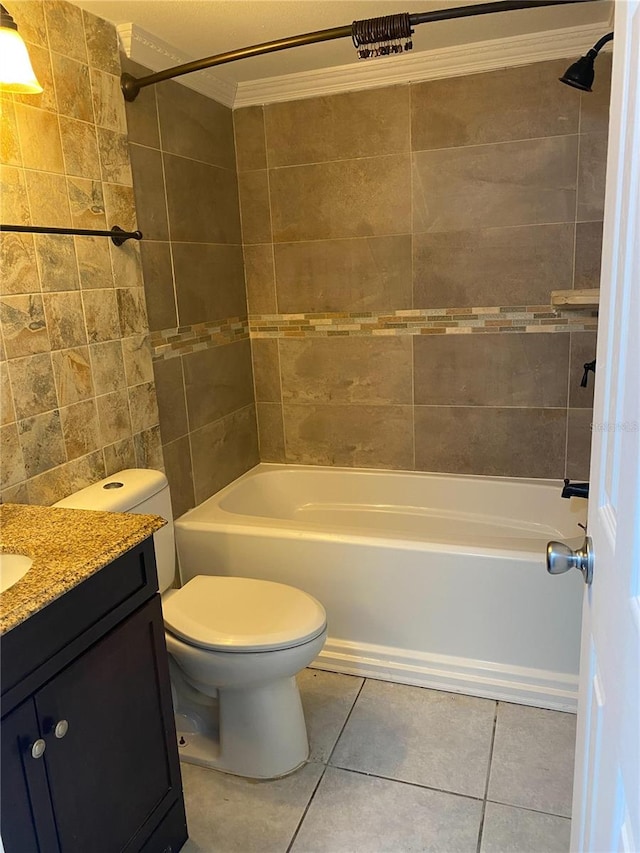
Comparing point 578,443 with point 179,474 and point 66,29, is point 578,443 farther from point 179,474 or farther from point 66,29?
point 66,29

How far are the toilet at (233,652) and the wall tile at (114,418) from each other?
0.13 meters

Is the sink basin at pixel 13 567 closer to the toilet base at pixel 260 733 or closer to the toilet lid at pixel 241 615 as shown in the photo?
the toilet lid at pixel 241 615

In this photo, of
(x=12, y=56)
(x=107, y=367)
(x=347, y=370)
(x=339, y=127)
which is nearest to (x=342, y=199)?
(x=339, y=127)

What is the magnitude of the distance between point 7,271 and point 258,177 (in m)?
1.50

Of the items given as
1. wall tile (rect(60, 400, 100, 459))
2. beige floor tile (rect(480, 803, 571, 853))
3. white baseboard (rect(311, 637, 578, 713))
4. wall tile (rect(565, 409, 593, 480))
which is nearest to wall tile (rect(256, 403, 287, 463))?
white baseboard (rect(311, 637, 578, 713))

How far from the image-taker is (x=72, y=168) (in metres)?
1.80

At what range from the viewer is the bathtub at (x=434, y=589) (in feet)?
6.56

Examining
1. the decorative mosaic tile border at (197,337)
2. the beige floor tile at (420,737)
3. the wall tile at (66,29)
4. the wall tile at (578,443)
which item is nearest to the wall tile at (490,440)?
the wall tile at (578,443)

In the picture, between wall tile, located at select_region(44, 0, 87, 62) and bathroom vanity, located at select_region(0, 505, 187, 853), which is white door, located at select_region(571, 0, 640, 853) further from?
wall tile, located at select_region(44, 0, 87, 62)

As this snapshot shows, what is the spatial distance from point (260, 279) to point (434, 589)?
5.31 ft

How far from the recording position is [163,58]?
7.18 ft

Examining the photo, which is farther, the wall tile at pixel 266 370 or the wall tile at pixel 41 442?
the wall tile at pixel 266 370

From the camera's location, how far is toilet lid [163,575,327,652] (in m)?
1.67

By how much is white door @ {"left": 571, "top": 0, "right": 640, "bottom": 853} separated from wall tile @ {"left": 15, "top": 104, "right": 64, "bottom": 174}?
143 cm
